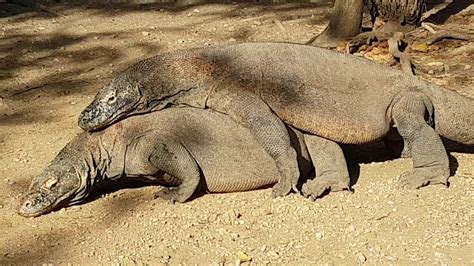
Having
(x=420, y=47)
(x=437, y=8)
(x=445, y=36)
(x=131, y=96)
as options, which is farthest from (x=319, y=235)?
(x=437, y=8)

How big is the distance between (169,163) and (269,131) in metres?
0.77

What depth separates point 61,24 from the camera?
37.4 ft

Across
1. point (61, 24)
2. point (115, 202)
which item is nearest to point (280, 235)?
point (115, 202)

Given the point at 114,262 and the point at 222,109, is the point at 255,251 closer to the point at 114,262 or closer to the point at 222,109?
the point at 114,262

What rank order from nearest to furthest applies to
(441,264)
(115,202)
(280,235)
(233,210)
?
(441,264) → (280,235) → (233,210) → (115,202)

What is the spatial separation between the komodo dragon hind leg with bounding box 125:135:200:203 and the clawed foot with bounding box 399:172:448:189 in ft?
5.02

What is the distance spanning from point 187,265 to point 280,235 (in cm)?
68

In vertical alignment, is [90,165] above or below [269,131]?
below

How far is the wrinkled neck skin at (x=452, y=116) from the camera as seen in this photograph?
5398 mm

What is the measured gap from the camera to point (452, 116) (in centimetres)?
540

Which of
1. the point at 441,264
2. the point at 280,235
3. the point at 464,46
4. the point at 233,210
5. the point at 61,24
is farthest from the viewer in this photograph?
the point at 61,24

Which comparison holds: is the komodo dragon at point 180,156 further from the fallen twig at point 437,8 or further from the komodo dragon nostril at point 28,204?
the fallen twig at point 437,8

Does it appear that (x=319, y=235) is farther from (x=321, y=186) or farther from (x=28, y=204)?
(x=28, y=204)

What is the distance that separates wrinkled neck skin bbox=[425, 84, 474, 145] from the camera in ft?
17.7
